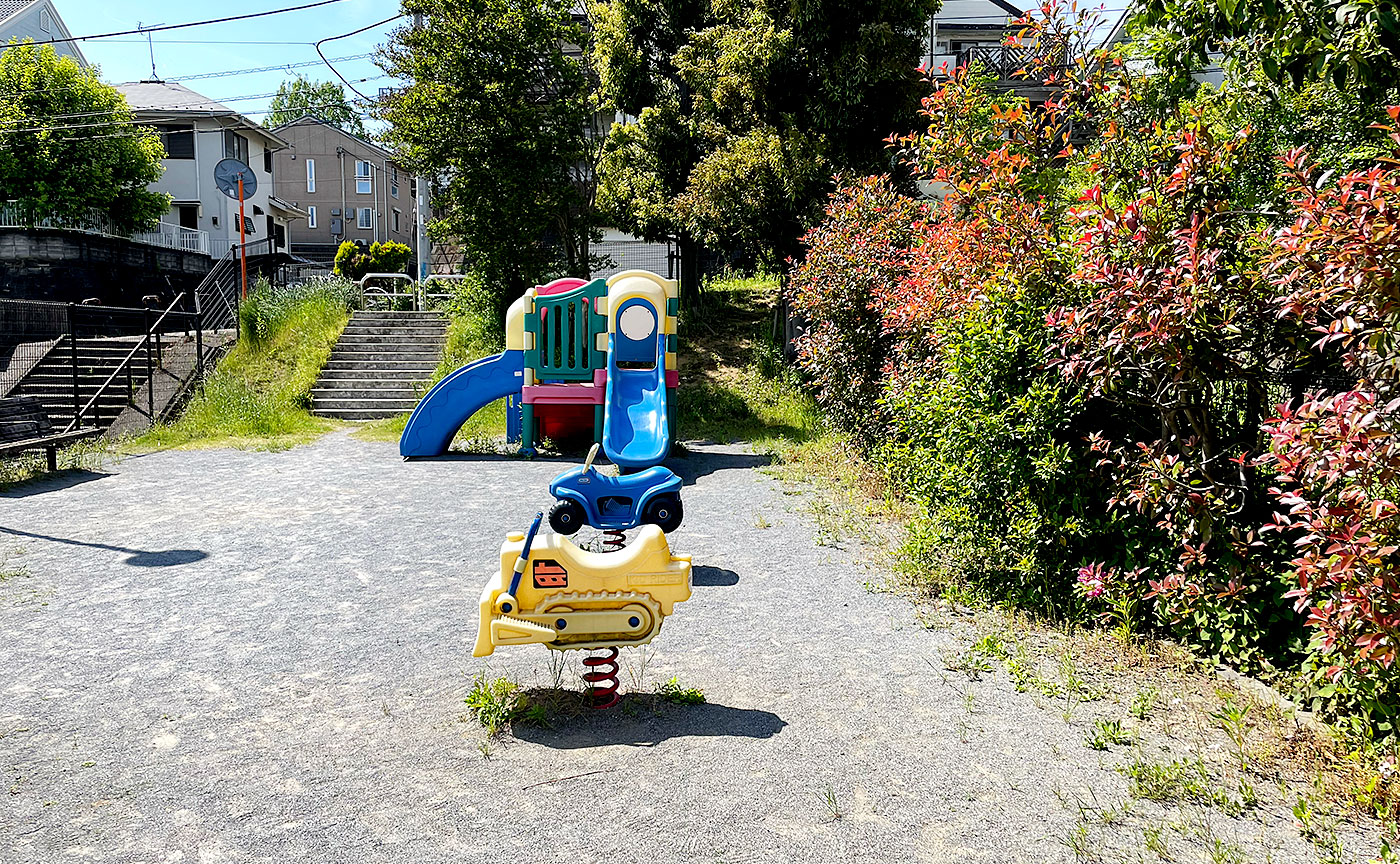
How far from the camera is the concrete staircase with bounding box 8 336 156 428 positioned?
13531 mm

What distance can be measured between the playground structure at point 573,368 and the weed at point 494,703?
6.72 m

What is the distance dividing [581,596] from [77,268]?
26.0 m

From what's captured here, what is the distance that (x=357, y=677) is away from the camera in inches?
178

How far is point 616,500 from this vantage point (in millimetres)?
6395

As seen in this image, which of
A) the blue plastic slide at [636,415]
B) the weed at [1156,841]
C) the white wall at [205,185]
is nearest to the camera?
the weed at [1156,841]

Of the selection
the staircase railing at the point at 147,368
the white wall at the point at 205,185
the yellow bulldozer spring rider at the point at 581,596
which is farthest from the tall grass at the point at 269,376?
the white wall at the point at 205,185

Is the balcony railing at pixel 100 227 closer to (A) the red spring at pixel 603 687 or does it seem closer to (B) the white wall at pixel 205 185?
(B) the white wall at pixel 205 185

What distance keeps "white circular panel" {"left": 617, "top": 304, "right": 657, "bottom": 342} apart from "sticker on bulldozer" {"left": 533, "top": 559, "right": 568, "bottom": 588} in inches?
310

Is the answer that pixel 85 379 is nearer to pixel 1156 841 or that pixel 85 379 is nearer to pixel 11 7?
pixel 1156 841

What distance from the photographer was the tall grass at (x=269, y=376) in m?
13.7

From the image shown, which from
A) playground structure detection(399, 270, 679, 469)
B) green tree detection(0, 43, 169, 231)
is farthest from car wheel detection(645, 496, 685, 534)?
green tree detection(0, 43, 169, 231)

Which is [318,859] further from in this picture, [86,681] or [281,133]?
[281,133]

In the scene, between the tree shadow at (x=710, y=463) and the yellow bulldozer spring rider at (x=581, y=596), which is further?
the tree shadow at (x=710, y=463)

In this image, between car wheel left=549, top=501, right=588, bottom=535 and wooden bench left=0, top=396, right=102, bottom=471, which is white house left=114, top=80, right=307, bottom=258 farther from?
car wheel left=549, top=501, right=588, bottom=535
